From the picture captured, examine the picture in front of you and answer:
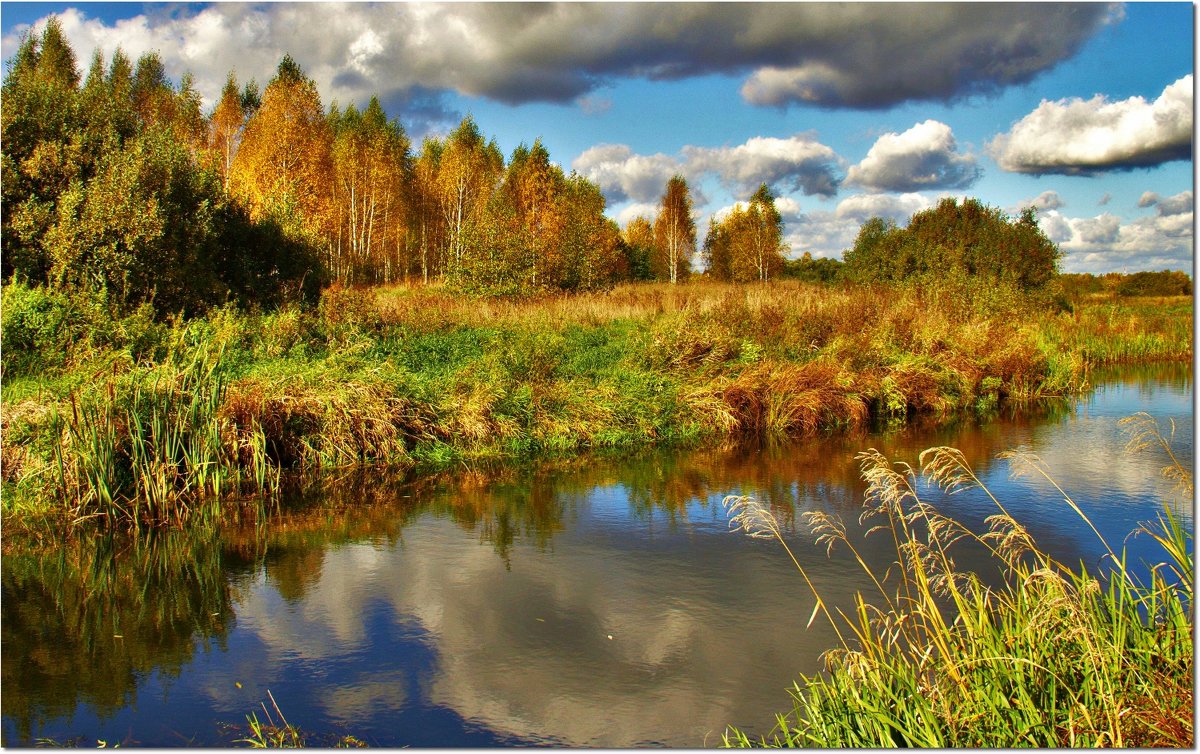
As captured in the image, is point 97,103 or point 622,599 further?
point 97,103

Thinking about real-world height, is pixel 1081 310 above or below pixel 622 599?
above

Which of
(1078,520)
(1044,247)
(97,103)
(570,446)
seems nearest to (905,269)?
(1044,247)

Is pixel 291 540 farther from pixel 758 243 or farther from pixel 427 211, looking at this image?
pixel 758 243

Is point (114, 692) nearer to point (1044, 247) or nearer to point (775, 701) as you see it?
point (775, 701)

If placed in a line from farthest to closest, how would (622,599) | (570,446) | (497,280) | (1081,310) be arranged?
(1081,310)
(497,280)
(570,446)
(622,599)

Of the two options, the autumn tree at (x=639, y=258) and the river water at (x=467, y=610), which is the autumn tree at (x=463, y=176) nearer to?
the autumn tree at (x=639, y=258)

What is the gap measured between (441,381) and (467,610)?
660 centimetres

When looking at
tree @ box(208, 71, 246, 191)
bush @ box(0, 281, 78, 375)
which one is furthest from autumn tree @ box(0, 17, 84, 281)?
tree @ box(208, 71, 246, 191)

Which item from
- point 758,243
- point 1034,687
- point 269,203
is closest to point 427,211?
point 758,243

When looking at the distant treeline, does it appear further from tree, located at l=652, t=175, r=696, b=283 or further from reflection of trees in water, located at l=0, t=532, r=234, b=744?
reflection of trees in water, located at l=0, t=532, r=234, b=744

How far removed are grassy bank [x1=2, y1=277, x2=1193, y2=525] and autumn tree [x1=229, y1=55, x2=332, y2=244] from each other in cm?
1516

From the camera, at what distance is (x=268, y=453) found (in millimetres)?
10172

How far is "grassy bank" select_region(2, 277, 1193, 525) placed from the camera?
335 inches

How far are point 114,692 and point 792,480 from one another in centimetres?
742
